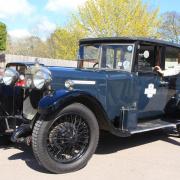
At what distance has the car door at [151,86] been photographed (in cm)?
649

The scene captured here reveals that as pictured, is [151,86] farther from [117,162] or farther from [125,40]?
[117,162]

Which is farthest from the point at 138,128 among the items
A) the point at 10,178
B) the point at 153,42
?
the point at 10,178

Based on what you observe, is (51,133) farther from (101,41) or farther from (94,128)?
(101,41)

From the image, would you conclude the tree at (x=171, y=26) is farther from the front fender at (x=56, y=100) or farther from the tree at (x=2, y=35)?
the front fender at (x=56, y=100)

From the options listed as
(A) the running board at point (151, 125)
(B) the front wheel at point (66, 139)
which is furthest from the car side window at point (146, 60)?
(B) the front wheel at point (66, 139)

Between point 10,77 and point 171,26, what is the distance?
124 ft

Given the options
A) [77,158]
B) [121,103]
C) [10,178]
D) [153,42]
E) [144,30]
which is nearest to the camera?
[10,178]

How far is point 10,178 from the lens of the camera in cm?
484

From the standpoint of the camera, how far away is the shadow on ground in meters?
5.74

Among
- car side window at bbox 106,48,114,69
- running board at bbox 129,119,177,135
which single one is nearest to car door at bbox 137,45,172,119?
running board at bbox 129,119,177,135

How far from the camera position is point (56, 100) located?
4.94 m

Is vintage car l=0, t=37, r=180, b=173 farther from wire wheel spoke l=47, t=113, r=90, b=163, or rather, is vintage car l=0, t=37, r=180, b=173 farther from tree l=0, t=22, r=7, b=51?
tree l=0, t=22, r=7, b=51

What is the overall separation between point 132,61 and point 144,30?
19.4 meters

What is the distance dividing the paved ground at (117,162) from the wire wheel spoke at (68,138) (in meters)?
0.26
